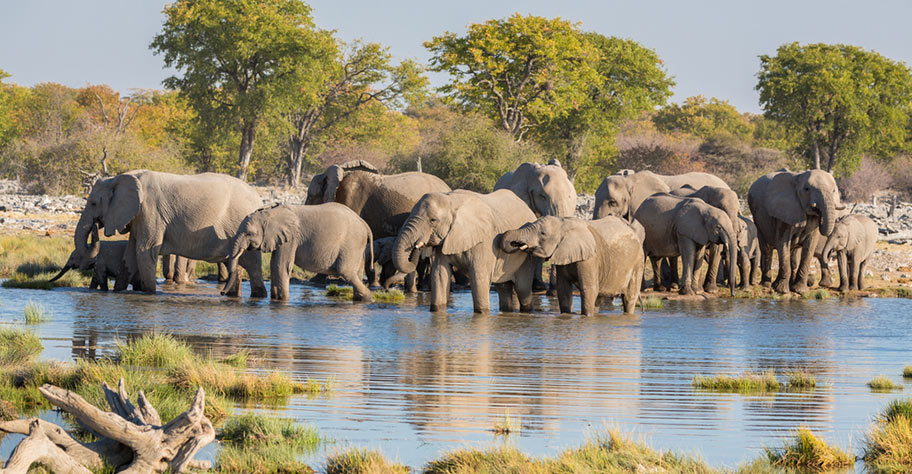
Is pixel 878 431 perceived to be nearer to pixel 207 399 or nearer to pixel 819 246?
pixel 207 399

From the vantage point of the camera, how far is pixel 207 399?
883 centimetres

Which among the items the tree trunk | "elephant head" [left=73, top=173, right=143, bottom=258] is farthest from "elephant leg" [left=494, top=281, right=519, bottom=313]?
the tree trunk

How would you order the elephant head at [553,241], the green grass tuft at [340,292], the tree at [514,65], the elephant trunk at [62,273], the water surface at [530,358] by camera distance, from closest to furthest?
the water surface at [530,358], the elephant head at [553,241], the green grass tuft at [340,292], the elephant trunk at [62,273], the tree at [514,65]

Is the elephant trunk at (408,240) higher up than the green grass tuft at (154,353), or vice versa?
the elephant trunk at (408,240)

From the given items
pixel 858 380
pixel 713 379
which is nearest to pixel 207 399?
pixel 713 379

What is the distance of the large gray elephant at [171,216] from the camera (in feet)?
64.2

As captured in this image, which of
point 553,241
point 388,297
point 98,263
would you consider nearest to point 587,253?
point 553,241

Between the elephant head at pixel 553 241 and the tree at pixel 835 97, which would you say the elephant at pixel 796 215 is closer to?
the elephant head at pixel 553 241

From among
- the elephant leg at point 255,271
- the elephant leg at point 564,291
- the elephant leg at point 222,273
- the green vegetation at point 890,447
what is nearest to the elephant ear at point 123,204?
the elephant leg at point 255,271

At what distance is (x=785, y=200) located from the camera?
2355 centimetres

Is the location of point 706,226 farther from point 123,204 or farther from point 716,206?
point 123,204

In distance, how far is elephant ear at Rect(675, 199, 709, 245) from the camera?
21.3 metres

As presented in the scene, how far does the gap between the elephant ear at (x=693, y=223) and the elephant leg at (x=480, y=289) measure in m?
5.61

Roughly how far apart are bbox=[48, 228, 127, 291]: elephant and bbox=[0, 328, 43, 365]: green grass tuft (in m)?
7.79
